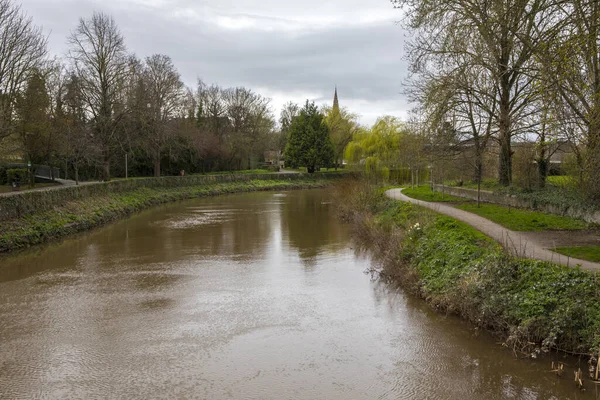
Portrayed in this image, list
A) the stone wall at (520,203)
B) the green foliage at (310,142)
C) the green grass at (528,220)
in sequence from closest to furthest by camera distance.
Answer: the green grass at (528,220) → the stone wall at (520,203) → the green foliage at (310,142)

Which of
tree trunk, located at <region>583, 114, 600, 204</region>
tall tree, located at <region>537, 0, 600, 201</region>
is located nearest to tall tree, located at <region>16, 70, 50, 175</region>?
tall tree, located at <region>537, 0, 600, 201</region>

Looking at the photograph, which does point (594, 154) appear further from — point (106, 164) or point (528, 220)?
point (106, 164)

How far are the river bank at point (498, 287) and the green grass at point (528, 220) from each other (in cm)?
161

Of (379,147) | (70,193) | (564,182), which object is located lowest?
(70,193)

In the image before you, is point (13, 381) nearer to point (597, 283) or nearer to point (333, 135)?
point (597, 283)

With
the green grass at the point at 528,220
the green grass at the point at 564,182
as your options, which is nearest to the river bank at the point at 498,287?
the green grass at the point at 528,220

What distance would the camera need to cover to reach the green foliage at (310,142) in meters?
56.0

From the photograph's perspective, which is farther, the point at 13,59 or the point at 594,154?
the point at 13,59

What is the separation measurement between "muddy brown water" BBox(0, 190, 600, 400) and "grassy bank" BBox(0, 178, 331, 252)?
1.83m

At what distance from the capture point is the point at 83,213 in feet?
76.1

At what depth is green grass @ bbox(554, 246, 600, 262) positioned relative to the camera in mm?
9586

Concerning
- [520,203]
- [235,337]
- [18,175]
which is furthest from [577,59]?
[18,175]

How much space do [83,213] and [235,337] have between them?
16.9 metres

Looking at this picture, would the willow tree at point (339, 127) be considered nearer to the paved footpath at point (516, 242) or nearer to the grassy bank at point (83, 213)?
the grassy bank at point (83, 213)
